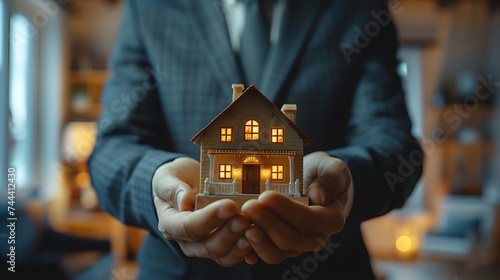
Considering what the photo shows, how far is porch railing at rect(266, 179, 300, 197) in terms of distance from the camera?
0.47 meters

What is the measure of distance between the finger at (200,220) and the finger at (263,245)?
3 cm

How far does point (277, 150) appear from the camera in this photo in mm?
487

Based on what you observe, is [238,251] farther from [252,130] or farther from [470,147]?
[470,147]

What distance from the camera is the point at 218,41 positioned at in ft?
1.98

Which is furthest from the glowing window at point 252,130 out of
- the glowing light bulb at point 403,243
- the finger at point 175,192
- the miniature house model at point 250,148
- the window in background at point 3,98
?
the glowing light bulb at point 403,243

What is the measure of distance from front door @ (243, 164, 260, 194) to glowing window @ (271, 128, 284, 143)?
0.04 meters

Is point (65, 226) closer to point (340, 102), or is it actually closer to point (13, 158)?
point (13, 158)

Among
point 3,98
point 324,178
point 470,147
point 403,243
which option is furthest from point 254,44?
point 403,243

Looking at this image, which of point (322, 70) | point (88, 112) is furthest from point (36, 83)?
point (322, 70)

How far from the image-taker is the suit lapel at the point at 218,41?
59 centimetres

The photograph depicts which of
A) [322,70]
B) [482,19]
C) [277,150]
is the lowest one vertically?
[277,150]

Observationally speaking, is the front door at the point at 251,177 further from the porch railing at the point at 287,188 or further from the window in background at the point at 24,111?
the window in background at the point at 24,111

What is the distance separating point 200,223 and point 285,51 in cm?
32

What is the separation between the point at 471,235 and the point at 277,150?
2357 mm
